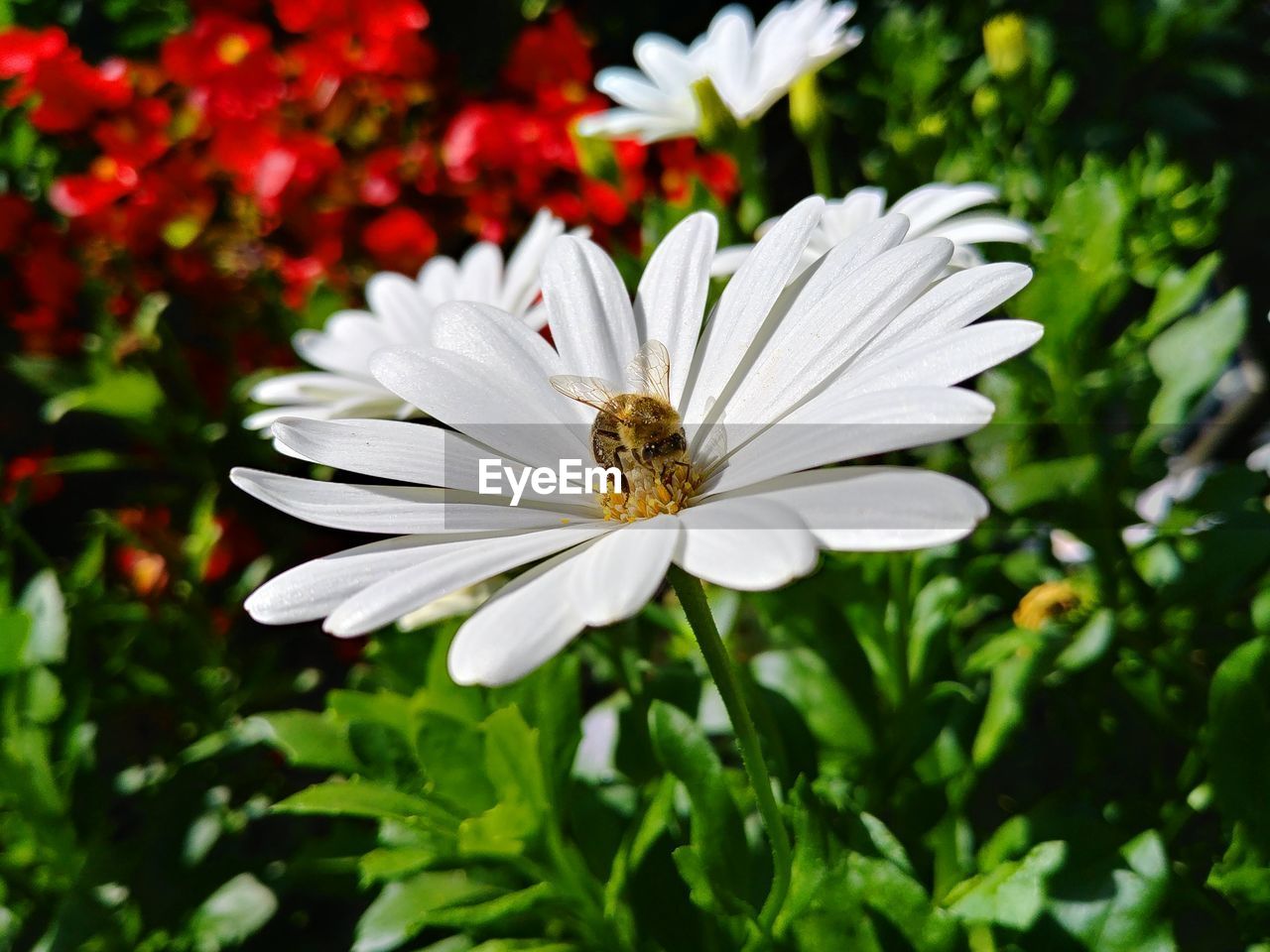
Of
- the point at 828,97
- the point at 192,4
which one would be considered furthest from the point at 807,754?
the point at 192,4

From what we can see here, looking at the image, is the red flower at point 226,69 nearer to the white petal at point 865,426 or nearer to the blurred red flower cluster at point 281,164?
the blurred red flower cluster at point 281,164

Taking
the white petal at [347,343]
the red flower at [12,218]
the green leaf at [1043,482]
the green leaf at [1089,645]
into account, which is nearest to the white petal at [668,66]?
the white petal at [347,343]

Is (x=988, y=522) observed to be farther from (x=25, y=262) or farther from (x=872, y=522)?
(x=25, y=262)

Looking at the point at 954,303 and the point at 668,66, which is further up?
the point at 668,66

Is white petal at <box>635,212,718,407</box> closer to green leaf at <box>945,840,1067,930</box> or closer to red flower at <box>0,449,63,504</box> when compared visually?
green leaf at <box>945,840,1067,930</box>

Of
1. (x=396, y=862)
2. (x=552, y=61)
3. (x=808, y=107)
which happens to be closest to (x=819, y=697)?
(x=396, y=862)

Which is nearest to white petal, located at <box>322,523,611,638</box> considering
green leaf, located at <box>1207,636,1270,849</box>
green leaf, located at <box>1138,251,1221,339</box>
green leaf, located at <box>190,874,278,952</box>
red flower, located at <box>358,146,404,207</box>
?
green leaf, located at <box>1207,636,1270,849</box>

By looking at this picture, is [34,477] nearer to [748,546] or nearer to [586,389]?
[586,389]
